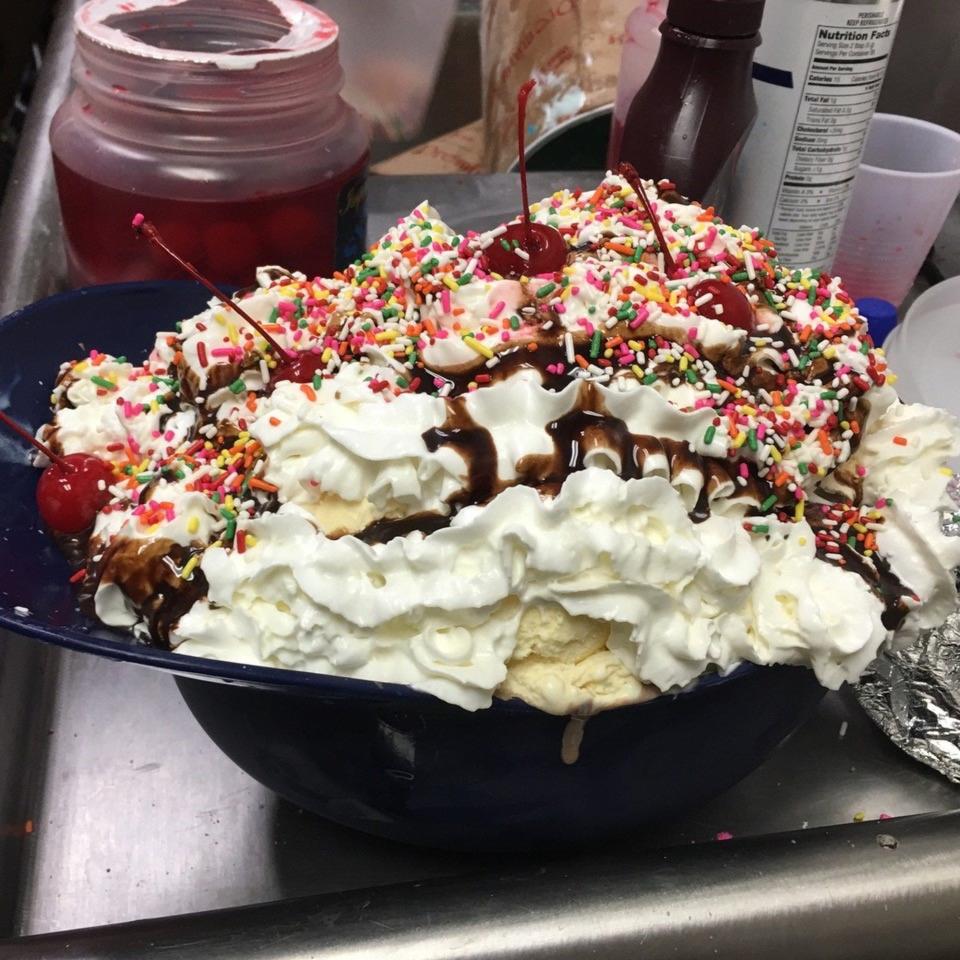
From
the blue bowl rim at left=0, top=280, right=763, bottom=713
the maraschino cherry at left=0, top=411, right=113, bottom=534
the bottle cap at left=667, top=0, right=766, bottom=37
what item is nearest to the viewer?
the blue bowl rim at left=0, top=280, right=763, bottom=713

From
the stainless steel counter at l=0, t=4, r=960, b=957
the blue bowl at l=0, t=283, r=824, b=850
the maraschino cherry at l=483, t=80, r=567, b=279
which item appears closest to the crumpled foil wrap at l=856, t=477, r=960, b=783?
the stainless steel counter at l=0, t=4, r=960, b=957

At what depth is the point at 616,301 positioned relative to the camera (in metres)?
0.62

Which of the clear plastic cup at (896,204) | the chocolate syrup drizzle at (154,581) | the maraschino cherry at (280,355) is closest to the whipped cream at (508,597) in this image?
the chocolate syrup drizzle at (154,581)

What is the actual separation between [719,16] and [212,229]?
1.74ft

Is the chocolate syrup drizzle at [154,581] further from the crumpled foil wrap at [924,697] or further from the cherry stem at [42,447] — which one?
the crumpled foil wrap at [924,697]

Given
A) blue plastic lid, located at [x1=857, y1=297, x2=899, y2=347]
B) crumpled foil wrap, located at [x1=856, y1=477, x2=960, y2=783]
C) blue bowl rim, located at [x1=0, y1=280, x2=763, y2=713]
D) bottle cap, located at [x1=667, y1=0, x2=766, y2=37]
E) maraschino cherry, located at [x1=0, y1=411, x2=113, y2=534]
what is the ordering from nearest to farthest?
blue bowl rim, located at [x1=0, y1=280, x2=763, y2=713], maraschino cherry, located at [x1=0, y1=411, x2=113, y2=534], crumpled foil wrap, located at [x1=856, y1=477, x2=960, y2=783], bottle cap, located at [x1=667, y1=0, x2=766, y2=37], blue plastic lid, located at [x1=857, y1=297, x2=899, y2=347]

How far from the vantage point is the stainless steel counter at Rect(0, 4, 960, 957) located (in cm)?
70

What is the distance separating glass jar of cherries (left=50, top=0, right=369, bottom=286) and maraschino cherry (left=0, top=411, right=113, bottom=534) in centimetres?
43

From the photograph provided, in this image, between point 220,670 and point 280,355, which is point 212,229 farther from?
point 220,670

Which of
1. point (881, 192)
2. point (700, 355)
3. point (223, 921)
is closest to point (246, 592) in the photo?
point (223, 921)

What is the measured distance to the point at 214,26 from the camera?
43.4 inches

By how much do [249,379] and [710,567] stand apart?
0.32 meters

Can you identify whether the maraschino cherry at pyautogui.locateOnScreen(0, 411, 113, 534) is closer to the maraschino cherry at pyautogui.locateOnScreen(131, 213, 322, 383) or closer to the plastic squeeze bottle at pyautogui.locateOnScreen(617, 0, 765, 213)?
the maraschino cherry at pyautogui.locateOnScreen(131, 213, 322, 383)

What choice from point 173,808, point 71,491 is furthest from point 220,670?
point 173,808
